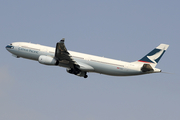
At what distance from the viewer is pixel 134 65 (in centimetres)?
4941

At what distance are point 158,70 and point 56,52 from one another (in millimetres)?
17681

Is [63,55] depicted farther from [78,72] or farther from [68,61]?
[78,72]

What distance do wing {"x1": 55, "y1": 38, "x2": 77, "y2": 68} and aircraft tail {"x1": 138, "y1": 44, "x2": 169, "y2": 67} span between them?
42.5 ft

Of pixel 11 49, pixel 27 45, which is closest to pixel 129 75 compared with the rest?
pixel 27 45

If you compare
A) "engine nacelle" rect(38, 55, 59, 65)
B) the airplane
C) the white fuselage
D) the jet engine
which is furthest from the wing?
→ the jet engine

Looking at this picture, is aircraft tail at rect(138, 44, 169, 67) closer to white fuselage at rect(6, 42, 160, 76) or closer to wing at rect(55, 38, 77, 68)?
white fuselage at rect(6, 42, 160, 76)

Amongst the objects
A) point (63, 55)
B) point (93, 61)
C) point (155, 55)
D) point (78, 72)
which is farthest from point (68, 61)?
point (155, 55)

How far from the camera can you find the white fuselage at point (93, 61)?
161 ft

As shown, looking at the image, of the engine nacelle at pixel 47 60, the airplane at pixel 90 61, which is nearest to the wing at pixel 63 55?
the airplane at pixel 90 61

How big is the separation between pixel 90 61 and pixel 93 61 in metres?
0.56

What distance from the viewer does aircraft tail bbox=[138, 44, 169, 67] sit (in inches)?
1978

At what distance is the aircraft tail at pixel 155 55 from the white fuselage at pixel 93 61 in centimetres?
164

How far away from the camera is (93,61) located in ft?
167

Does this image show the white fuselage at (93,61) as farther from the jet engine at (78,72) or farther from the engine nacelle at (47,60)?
the engine nacelle at (47,60)
